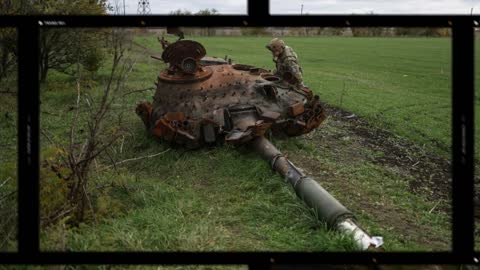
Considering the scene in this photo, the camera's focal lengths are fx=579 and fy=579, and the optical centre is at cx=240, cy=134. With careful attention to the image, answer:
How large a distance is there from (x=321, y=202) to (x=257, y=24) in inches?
160

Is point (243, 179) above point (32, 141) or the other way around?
the other way around

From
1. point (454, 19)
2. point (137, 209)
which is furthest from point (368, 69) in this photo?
point (454, 19)

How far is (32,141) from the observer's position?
1.82 meters

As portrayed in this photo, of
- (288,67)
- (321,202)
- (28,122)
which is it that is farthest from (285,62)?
(28,122)

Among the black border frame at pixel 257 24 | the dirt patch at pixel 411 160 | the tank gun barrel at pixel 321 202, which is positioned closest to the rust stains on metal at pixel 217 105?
the tank gun barrel at pixel 321 202

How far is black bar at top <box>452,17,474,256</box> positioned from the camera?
181 centimetres

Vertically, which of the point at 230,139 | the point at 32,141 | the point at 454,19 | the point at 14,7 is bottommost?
the point at 230,139

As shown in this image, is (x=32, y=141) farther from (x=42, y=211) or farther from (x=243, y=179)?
(x=243, y=179)

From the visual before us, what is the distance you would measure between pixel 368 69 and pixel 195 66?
15957mm

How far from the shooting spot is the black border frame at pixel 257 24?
1.79m

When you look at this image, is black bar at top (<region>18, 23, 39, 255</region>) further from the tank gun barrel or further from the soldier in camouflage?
the soldier in camouflage

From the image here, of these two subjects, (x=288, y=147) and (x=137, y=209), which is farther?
(x=288, y=147)

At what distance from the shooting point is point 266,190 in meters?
6.91

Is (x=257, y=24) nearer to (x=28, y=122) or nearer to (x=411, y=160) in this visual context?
(x=28, y=122)
